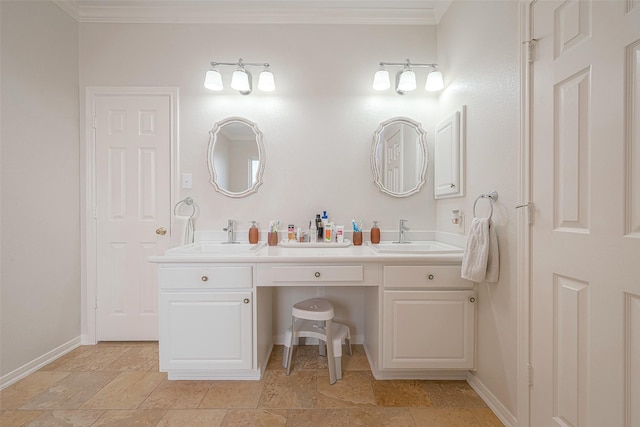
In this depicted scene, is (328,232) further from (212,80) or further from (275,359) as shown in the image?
(212,80)

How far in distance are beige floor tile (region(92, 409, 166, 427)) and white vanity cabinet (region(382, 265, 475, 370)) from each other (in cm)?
132

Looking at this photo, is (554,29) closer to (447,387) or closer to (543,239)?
(543,239)

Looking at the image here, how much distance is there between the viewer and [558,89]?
117 centimetres

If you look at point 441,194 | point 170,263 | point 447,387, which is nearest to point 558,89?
point 441,194

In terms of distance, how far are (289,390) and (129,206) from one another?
1.83m

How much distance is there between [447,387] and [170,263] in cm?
181

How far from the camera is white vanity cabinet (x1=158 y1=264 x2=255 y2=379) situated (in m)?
1.72

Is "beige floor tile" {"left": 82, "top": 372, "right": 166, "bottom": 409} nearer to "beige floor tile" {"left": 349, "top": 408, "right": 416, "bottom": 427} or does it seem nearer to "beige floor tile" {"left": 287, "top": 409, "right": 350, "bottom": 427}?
"beige floor tile" {"left": 287, "top": 409, "right": 350, "bottom": 427}

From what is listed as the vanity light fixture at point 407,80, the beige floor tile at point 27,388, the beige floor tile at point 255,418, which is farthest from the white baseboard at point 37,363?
the vanity light fixture at point 407,80

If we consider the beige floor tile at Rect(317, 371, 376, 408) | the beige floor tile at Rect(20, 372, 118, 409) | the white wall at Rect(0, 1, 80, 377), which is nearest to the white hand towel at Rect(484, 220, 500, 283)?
the beige floor tile at Rect(317, 371, 376, 408)

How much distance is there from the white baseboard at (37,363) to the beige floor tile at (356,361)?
2.05 meters

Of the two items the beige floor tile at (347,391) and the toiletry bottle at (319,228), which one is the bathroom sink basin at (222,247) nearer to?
the toiletry bottle at (319,228)

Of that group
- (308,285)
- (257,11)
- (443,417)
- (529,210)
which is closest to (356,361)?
(443,417)

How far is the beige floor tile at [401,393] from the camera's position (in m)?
1.62
